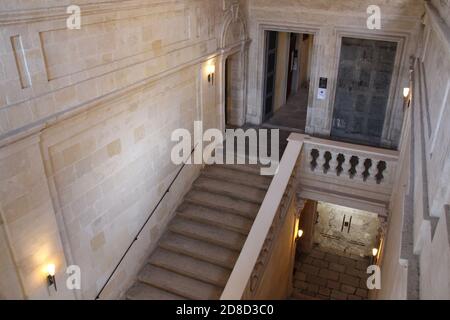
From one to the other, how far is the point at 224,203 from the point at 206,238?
0.92m

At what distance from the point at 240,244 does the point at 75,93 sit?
4.24 metres

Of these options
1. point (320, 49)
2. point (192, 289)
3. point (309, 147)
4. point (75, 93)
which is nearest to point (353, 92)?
point (320, 49)

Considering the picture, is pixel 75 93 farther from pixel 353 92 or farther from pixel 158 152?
pixel 353 92

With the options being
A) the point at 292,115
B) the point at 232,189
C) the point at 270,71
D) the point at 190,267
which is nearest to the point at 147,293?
the point at 190,267

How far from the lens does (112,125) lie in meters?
5.96

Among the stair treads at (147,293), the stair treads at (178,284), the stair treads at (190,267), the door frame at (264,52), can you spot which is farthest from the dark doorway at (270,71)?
the stair treads at (147,293)

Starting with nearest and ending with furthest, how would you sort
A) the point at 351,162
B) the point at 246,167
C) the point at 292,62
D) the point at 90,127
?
the point at 90,127 → the point at 351,162 → the point at 246,167 → the point at 292,62

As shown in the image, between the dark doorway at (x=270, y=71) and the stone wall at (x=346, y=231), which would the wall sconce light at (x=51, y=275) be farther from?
the stone wall at (x=346, y=231)

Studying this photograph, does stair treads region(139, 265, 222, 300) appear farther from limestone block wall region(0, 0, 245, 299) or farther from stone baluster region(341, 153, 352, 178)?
stone baluster region(341, 153, 352, 178)

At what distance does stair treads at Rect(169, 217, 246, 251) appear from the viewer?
7.73 m

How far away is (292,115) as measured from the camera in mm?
12125

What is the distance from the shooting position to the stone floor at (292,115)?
1126 cm

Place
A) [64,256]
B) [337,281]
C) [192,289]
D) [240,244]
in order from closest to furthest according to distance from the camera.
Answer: [64,256], [192,289], [240,244], [337,281]

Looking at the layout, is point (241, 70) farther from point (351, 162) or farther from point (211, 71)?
point (351, 162)
